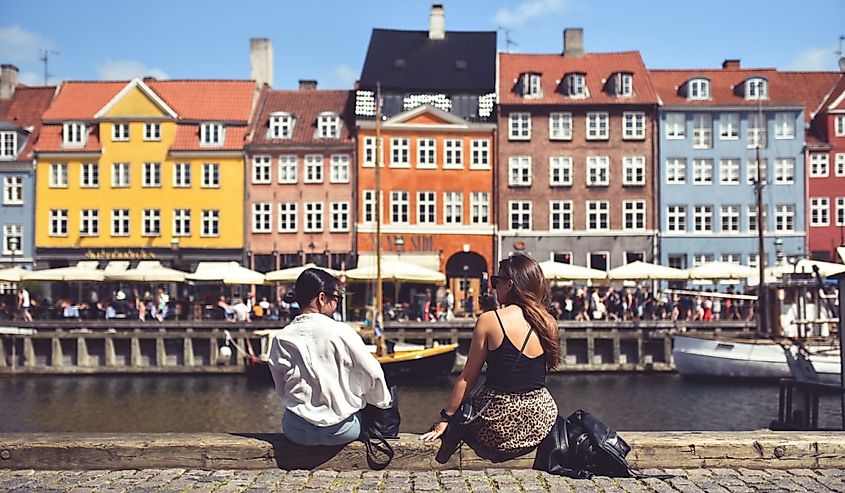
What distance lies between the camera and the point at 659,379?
31.5 meters

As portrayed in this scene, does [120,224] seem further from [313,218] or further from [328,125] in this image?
[328,125]

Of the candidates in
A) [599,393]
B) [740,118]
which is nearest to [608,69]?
[740,118]

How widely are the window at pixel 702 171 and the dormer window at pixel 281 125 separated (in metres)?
18.0

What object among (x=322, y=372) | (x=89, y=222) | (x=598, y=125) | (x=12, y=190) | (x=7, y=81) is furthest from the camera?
(x=7, y=81)

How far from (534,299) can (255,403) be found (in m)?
21.0

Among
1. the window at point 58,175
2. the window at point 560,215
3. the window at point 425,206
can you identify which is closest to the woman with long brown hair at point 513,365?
the window at point 425,206

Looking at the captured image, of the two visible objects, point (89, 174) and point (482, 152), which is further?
point (89, 174)

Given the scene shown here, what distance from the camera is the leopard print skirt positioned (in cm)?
635

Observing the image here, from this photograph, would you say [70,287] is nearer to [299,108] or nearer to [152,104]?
[152,104]

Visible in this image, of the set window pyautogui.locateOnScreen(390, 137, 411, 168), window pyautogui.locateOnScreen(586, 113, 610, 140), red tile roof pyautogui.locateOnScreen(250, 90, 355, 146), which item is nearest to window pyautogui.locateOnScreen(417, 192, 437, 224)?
window pyautogui.locateOnScreen(390, 137, 411, 168)

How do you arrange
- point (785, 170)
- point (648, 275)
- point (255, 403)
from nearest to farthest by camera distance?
point (255, 403) < point (648, 275) < point (785, 170)

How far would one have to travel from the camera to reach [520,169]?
44750mm

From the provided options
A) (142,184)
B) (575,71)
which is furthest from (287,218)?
(575,71)

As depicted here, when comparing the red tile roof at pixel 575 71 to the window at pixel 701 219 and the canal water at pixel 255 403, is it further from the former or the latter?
the canal water at pixel 255 403
